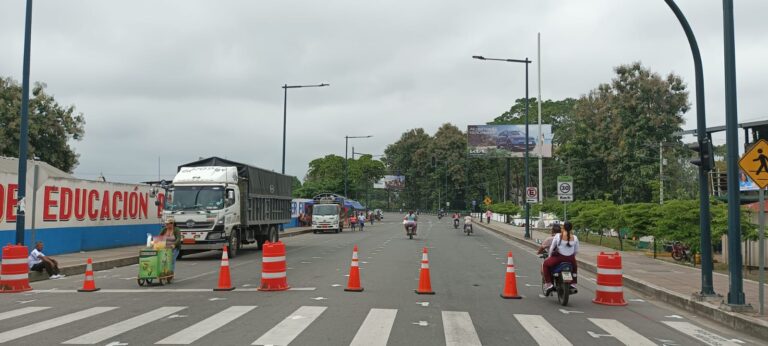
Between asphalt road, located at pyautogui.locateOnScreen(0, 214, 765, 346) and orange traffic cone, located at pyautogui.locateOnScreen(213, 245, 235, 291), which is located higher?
orange traffic cone, located at pyautogui.locateOnScreen(213, 245, 235, 291)

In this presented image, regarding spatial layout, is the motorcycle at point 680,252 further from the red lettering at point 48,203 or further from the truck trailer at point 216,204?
the red lettering at point 48,203

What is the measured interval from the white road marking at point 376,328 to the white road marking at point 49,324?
4.41m

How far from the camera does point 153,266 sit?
46.1 ft

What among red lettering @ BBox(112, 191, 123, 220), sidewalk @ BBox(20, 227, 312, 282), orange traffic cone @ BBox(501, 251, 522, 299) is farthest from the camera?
red lettering @ BBox(112, 191, 123, 220)

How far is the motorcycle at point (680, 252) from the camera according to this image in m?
21.7

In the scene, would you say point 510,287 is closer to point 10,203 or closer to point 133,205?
point 10,203

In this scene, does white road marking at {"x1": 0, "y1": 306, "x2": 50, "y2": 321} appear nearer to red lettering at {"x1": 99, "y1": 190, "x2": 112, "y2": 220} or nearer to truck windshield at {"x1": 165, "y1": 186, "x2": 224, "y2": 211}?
truck windshield at {"x1": 165, "y1": 186, "x2": 224, "y2": 211}

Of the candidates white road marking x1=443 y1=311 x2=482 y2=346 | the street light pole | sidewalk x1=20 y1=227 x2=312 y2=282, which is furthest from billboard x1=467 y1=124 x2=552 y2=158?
white road marking x1=443 y1=311 x2=482 y2=346

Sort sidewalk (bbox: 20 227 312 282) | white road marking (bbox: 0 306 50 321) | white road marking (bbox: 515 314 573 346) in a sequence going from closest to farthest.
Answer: white road marking (bbox: 515 314 573 346) → white road marking (bbox: 0 306 50 321) → sidewalk (bbox: 20 227 312 282)

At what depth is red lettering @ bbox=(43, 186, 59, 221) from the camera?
21094mm

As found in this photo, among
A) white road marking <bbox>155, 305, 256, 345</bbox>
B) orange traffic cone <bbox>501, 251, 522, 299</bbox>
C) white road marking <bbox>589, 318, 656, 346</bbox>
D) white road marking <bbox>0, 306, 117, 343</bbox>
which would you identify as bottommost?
white road marking <bbox>589, 318, 656, 346</bbox>

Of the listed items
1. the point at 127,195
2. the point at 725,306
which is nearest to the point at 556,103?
the point at 127,195

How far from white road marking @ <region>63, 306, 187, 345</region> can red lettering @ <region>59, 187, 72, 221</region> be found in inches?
527

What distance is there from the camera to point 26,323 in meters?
9.42
